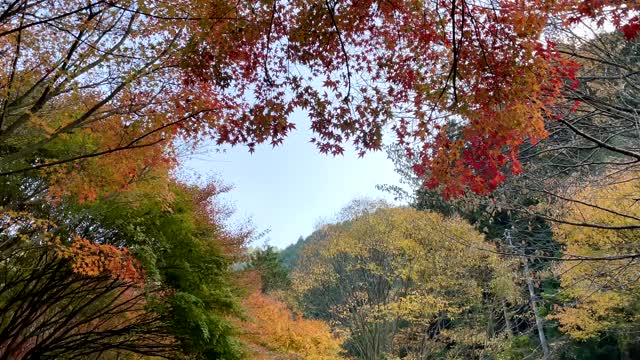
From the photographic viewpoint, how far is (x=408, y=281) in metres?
15.7

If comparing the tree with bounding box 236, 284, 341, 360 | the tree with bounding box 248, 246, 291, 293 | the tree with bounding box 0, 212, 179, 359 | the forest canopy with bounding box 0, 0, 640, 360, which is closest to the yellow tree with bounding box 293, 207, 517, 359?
the forest canopy with bounding box 0, 0, 640, 360

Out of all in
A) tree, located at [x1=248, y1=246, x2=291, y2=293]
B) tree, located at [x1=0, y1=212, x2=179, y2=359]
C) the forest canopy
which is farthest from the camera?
tree, located at [x1=248, y1=246, x2=291, y2=293]

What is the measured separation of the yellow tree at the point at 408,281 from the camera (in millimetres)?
14906

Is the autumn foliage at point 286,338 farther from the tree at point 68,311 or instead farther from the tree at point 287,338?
the tree at point 68,311

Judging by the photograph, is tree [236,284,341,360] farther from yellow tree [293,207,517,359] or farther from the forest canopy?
yellow tree [293,207,517,359]

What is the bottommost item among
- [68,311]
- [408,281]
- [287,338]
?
[287,338]

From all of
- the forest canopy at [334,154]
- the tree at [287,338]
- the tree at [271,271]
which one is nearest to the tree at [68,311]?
the forest canopy at [334,154]

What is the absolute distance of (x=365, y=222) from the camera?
16859 millimetres

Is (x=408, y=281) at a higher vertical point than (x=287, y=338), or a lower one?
higher

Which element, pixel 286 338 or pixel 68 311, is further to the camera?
pixel 286 338

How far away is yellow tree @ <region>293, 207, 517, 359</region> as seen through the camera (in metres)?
14.9

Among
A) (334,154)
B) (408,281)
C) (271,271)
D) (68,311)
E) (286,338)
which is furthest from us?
(271,271)

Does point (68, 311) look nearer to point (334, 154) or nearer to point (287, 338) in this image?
point (287, 338)

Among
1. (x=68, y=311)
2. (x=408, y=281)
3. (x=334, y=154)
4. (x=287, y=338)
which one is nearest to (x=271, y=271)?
(x=408, y=281)
